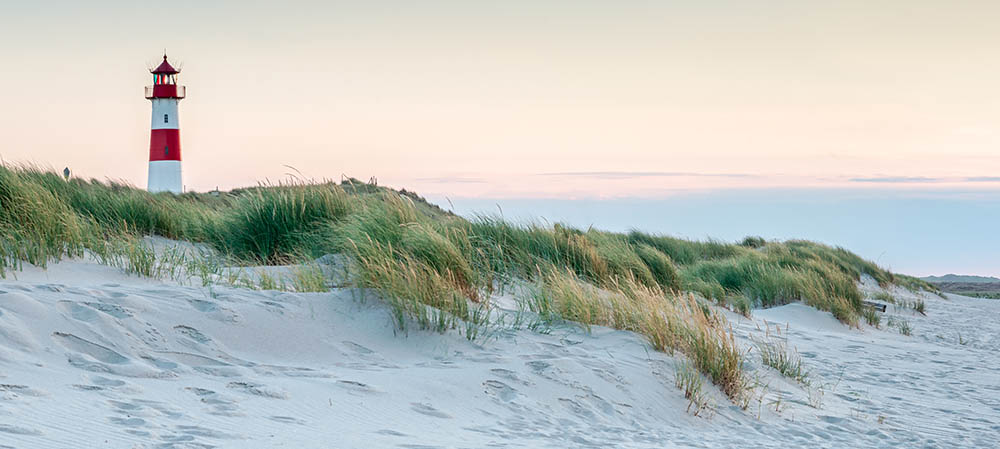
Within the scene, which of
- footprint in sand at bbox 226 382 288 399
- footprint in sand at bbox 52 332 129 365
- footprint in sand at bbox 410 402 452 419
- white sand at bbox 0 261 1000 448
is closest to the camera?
white sand at bbox 0 261 1000 448

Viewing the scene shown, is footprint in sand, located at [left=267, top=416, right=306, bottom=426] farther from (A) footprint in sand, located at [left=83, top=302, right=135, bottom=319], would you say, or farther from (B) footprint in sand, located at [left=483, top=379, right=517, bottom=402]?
(A) footprint in sand, located at [left=83, top=302, right=135, bottom=319]

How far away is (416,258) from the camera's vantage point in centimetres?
701

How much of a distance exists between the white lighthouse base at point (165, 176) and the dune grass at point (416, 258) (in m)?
20.9

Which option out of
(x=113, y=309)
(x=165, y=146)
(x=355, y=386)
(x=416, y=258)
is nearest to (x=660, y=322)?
(x=416, y=258)

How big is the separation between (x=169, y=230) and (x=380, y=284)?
5090 millimetres

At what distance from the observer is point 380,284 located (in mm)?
5969

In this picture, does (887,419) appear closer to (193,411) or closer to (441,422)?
(441,422)

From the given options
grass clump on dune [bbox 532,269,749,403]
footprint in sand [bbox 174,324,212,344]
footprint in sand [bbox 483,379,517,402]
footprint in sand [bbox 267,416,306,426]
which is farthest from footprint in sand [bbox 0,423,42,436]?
grass clump on dune [bbox 532,269,749,403]

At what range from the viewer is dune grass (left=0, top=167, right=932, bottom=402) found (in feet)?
19.7

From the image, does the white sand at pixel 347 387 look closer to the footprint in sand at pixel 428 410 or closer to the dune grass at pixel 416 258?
the footprint in sand at pixel 428 410

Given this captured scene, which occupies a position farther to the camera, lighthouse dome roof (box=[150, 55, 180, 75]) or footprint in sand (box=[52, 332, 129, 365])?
lighthouse dome roof (box=[150, 55, 180, 75])

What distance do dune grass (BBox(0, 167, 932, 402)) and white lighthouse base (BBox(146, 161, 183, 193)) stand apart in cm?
2091

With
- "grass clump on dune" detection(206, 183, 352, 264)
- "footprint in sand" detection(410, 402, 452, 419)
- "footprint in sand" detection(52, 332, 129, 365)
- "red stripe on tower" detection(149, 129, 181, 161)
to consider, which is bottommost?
"footprint in sand" detection(410, 402, 452, 419)

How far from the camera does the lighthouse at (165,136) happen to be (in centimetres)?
3080
